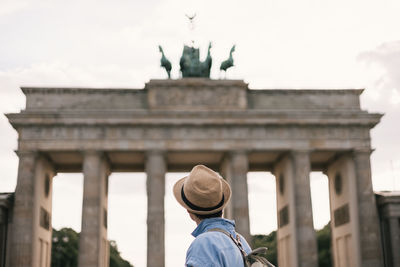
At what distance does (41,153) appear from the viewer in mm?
49438

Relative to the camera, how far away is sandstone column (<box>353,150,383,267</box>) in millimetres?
47938

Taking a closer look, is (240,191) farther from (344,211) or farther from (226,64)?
(226,64)

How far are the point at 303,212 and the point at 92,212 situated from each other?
57.3 ft

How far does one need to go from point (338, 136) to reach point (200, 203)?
46.5m

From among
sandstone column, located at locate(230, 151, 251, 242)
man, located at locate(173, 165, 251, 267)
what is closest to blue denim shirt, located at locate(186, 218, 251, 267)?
man, located at locate(173, 165, 251, 267)

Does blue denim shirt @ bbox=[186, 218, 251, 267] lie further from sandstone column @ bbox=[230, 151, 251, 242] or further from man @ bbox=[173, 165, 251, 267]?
sandstone column @ bbox=[230, 151, 251, 242]

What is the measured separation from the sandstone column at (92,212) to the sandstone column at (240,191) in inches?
439

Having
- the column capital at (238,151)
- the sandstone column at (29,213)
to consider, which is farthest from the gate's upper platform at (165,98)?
the sandstone column at (29,213)

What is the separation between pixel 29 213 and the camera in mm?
46812

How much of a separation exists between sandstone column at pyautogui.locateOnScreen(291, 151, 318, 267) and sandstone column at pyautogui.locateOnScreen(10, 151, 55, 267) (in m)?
21.7

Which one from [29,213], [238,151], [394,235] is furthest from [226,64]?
[29,213]

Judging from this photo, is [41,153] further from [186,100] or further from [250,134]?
[250,134]

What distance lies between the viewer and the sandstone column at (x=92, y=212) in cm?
4647

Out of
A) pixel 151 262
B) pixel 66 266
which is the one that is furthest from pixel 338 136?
pixel 66 266
